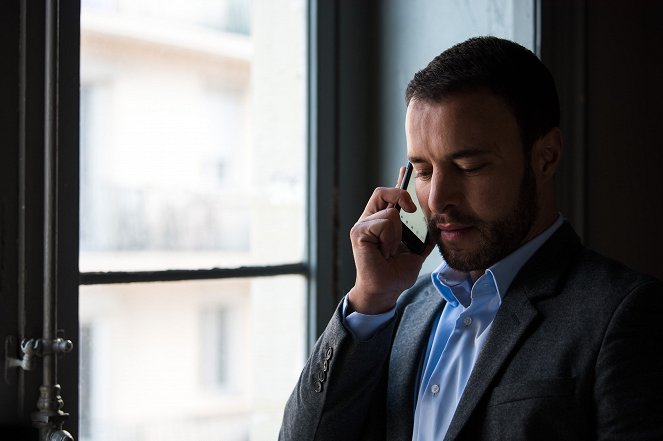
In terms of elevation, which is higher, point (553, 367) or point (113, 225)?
point (113, 225)

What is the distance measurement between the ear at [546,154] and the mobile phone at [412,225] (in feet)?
0.75

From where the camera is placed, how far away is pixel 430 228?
121 cm

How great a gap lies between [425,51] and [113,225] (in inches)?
30.6

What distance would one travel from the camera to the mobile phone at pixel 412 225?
1.35 meters

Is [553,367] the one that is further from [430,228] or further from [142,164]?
[142,164]

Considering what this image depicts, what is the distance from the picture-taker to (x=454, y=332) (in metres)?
1.20

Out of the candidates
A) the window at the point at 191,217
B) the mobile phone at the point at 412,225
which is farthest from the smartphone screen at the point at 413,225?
the window at the point at 191,217

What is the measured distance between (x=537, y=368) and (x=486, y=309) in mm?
171

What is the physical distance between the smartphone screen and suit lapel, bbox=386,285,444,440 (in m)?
0.09

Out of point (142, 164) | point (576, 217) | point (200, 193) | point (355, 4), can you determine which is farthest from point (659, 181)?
point (142, 164)

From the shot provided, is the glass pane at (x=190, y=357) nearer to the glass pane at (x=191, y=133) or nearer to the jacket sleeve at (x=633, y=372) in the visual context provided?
the glass pane at (x=191, y=133)

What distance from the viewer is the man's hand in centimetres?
125
